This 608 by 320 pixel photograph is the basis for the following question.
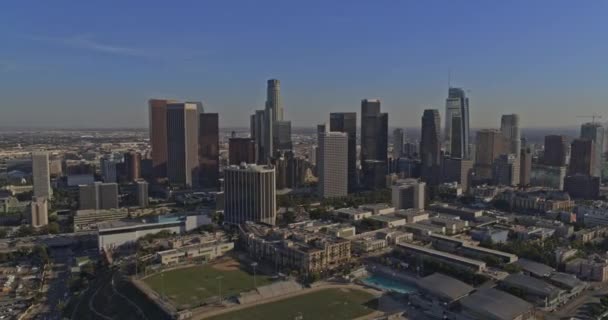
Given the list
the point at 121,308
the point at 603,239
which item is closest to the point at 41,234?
the point at 121,308

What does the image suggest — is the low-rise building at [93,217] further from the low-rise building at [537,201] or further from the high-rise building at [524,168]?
the high-rise building at [524,168]

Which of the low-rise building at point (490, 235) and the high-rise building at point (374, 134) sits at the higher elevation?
the high-rise building at point (374, 134)

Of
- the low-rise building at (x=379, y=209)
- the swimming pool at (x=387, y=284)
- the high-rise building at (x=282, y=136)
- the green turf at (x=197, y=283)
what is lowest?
the swimming pool at (x=387, y=284)

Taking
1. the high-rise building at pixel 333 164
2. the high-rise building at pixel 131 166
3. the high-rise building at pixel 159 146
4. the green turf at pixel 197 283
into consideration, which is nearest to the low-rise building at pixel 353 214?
the high-rise building at pixel 333 164

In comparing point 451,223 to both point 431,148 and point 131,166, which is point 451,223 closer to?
point 431,148

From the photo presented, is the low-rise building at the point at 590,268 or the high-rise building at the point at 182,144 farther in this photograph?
the high-rise building at the point at 182,144

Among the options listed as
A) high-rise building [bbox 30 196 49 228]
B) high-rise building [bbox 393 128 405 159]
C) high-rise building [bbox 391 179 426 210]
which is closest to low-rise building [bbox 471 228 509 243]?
high-rise building [bbox 391 179 426 210]

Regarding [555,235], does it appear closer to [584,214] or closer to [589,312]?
[584,214]
